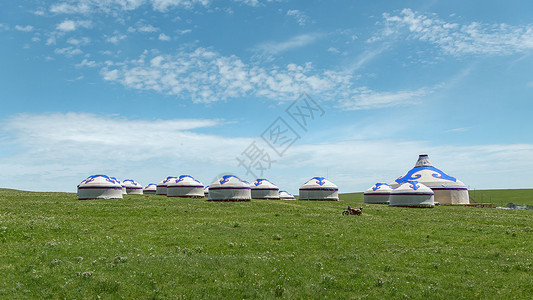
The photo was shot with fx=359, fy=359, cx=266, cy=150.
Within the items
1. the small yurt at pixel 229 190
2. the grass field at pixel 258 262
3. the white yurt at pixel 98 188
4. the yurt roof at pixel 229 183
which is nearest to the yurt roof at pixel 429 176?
the small yurt at pixel 229 190

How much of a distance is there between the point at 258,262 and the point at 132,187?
9305 cm

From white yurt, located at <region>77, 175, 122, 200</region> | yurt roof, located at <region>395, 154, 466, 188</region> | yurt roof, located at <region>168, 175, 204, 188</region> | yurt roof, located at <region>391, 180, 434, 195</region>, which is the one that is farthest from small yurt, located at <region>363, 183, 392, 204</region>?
white yurt, located at <region>77, 175, 122, 200</region>

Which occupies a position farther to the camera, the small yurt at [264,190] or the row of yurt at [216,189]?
the small yurt at [264,190]

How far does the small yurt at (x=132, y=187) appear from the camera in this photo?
102363 mm

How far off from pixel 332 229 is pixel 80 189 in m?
50.1

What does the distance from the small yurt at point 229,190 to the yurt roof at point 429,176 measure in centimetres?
4033

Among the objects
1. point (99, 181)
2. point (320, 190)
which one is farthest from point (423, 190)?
point (99, 181)

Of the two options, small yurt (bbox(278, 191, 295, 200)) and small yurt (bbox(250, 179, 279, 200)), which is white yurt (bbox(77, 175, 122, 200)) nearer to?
small yurt (bbox(250, 179, 279, 200))

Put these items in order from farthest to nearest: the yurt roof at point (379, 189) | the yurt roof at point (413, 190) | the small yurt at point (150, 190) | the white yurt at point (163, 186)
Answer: the small yurt at point (150, 190), the white yurt at point (163, 186), the yurt roof at point (379, 189), the yurt roof at point (413, 190)

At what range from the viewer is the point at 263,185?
84875 mm

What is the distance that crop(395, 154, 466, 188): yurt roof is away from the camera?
75812 mm

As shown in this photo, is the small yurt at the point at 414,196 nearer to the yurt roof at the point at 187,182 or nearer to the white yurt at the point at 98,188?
the yurt roof at the point at 187,182

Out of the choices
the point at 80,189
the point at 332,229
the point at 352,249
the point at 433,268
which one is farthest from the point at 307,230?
the point at 80,189

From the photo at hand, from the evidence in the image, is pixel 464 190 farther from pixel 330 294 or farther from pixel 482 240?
pixel 330 294
